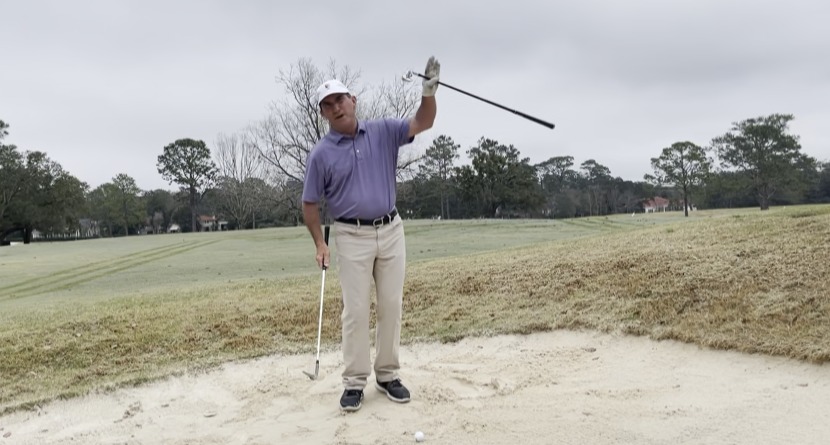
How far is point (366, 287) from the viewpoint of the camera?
4.16 meters

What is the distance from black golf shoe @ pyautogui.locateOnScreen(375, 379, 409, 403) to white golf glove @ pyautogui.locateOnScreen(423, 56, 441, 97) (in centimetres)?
204

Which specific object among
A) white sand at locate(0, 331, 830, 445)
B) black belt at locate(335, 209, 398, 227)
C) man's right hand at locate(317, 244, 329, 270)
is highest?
black belt at locate(335, 209, 398, 227)

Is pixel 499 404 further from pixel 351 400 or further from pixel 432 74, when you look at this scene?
pixel 432 74

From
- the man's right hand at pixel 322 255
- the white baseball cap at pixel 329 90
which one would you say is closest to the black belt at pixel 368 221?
the man's right hand at pixel 322 255

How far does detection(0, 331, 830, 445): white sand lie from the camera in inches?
139

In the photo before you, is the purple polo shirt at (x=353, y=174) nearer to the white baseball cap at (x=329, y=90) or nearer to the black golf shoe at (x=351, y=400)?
the white baseball cap at (x=329, y=90)

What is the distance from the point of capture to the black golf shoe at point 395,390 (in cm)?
419

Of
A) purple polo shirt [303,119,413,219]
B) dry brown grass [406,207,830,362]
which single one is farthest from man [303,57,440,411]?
dry brown grass [406,207,830,362]

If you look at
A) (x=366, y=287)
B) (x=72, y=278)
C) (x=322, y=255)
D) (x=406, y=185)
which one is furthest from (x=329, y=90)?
(x=406, y=185)

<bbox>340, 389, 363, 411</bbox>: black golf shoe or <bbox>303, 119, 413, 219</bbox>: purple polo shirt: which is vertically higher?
<bbox>303, 119, 413, 219</bbox>: purple polo shirt

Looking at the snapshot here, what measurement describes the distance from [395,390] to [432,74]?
217cm

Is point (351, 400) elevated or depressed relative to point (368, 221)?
depressed

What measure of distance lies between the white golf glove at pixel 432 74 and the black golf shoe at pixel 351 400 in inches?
82.3

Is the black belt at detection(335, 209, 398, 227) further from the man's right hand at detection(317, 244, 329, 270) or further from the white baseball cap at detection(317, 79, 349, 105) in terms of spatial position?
the white baseball cap at detection(317, 79, 349, 105)
